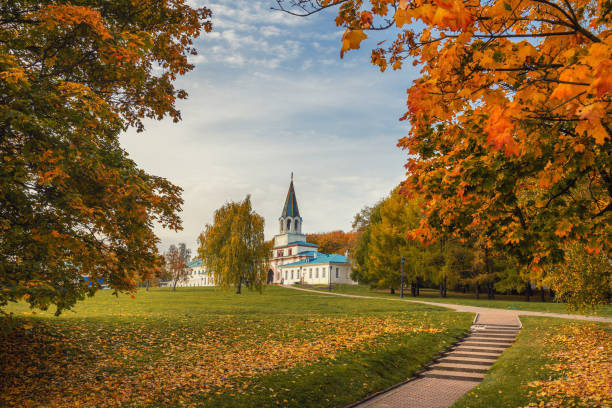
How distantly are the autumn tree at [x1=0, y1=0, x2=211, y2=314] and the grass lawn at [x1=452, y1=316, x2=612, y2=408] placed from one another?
6867mm

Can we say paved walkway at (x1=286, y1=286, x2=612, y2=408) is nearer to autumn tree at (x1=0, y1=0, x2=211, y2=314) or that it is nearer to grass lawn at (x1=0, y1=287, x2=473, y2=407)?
grass lawn at (x1=0, y1=287, x2=473, y2=407)

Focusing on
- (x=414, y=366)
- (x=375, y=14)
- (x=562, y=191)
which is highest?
(x=375, y=14)

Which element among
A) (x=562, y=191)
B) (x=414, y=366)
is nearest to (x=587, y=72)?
(x=562, y=191)

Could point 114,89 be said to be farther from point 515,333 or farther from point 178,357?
point 515,333

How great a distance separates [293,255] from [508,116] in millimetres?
86182

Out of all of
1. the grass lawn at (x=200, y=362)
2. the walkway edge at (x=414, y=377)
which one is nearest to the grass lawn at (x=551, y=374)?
the walkway edge at (x=414, y=377)

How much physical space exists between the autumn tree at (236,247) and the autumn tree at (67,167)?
79.3 ft

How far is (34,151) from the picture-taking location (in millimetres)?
5988

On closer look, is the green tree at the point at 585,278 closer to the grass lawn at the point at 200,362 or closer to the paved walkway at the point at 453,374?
the paved walkway at the point at 453,374

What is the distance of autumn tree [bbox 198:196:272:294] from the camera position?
3222 cm

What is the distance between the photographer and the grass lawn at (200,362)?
7086 mm

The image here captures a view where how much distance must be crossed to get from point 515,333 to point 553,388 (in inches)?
294

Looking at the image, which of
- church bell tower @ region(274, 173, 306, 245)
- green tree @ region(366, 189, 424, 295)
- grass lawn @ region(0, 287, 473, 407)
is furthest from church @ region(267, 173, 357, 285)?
grass lawn @ region(0, 287, 473, 407)

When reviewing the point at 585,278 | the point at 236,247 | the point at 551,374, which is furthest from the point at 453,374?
the point at 236,247
